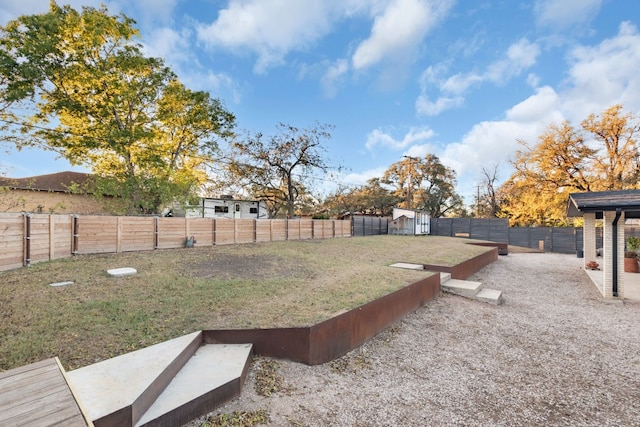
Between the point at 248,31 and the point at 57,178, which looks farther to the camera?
the point at 57,178

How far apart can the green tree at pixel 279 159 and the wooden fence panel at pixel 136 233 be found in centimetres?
1137

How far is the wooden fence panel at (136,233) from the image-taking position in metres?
8.51

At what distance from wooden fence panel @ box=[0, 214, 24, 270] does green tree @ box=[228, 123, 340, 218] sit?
14.5 meters

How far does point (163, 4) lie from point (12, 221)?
25.0 ft

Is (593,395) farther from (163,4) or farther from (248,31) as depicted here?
(163,4)

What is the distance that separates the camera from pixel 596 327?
17.0 ft

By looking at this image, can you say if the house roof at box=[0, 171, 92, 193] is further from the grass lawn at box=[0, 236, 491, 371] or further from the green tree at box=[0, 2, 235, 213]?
the grass lawn at box=[0, 236, 491, 371]

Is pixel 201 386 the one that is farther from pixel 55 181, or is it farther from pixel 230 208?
pixel 55 181

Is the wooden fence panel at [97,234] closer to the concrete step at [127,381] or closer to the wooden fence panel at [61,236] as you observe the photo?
the wooden fence panel at [61,236]

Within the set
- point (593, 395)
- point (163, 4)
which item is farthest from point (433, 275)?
point (163, 4)

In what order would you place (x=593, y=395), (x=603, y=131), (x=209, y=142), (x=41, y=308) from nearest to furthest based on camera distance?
(x=593, y=395)
(x=41, y=308)
(x=603, y=131)
(x=209, y=142)

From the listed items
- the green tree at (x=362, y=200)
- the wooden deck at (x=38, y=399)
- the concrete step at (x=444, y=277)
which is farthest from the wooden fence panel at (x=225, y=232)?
the green tree at (x=362, y=200)

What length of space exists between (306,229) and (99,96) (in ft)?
38.7

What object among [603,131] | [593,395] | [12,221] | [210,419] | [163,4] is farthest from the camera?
[603,131]
